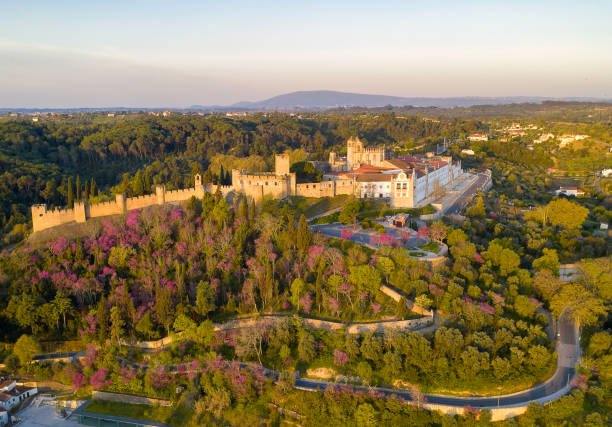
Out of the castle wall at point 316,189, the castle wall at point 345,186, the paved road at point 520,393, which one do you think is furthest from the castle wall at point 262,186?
the paved road at point 520,393

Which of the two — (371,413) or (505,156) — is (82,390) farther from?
(505,156)

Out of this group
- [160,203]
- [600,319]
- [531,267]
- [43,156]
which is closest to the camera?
[600,319]

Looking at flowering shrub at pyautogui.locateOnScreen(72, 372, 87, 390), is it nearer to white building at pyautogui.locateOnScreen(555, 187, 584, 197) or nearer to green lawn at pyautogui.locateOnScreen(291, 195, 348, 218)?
green lawn at pyautogui.locateOnScreen(291, 195, 348, 218)

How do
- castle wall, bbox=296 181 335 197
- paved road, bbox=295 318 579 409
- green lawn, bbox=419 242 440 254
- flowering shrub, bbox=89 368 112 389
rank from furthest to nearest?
1. castle wall, bbox=296 181 335 197
2. green lawn, bbox=419 242 440 254
3. flowering shrub, bbox=89 368 112 389
4. paved road, bbox=295 318 579 409

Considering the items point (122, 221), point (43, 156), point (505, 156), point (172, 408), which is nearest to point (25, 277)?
point (122, 221)

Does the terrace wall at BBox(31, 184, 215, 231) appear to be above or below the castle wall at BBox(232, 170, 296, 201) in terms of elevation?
below

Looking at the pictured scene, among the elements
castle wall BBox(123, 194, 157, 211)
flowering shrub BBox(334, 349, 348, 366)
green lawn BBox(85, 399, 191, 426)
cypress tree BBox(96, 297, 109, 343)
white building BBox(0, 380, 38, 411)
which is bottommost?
green lawn BBox(85, 399, 191, 426)

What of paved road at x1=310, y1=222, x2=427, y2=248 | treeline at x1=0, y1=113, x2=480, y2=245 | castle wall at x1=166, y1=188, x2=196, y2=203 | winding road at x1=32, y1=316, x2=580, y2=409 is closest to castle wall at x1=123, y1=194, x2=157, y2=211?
castle wall at x1=166, y1=188, x2=196, y2=203
